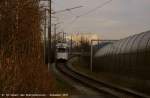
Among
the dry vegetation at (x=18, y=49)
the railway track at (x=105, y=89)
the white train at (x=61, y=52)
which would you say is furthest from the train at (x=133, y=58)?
the white train at (x=61, y=52)

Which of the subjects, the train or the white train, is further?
the white train

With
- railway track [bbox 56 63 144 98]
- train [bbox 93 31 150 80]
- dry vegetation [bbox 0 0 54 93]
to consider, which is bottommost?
railway track [bbox 56 63 144 98]

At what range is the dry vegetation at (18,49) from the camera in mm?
8094

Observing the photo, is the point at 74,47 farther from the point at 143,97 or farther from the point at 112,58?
the point at 143,97

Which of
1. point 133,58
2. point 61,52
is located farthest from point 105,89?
point 61,52

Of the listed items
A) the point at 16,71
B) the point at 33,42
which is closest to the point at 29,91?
the point at 16,71

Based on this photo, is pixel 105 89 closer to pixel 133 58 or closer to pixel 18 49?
pixel 133 58

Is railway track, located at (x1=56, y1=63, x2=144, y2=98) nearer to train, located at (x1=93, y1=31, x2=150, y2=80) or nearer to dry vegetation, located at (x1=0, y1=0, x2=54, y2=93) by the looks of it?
train, located at (x1=93, y1=31, x2=150, y2=80)

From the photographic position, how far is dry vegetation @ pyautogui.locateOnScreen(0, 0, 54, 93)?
8.09 meters

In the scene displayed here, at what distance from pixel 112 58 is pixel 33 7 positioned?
34.3 m

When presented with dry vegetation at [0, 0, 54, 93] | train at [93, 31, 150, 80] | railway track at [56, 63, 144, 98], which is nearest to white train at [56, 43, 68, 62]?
train at [93, 31, 150, 80]

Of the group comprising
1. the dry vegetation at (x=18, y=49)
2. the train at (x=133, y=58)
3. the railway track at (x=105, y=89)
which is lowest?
the railway track at (x=105, y=89)

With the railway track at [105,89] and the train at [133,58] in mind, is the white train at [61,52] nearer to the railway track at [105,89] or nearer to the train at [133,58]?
the train at [133,58]

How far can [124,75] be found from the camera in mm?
36781
